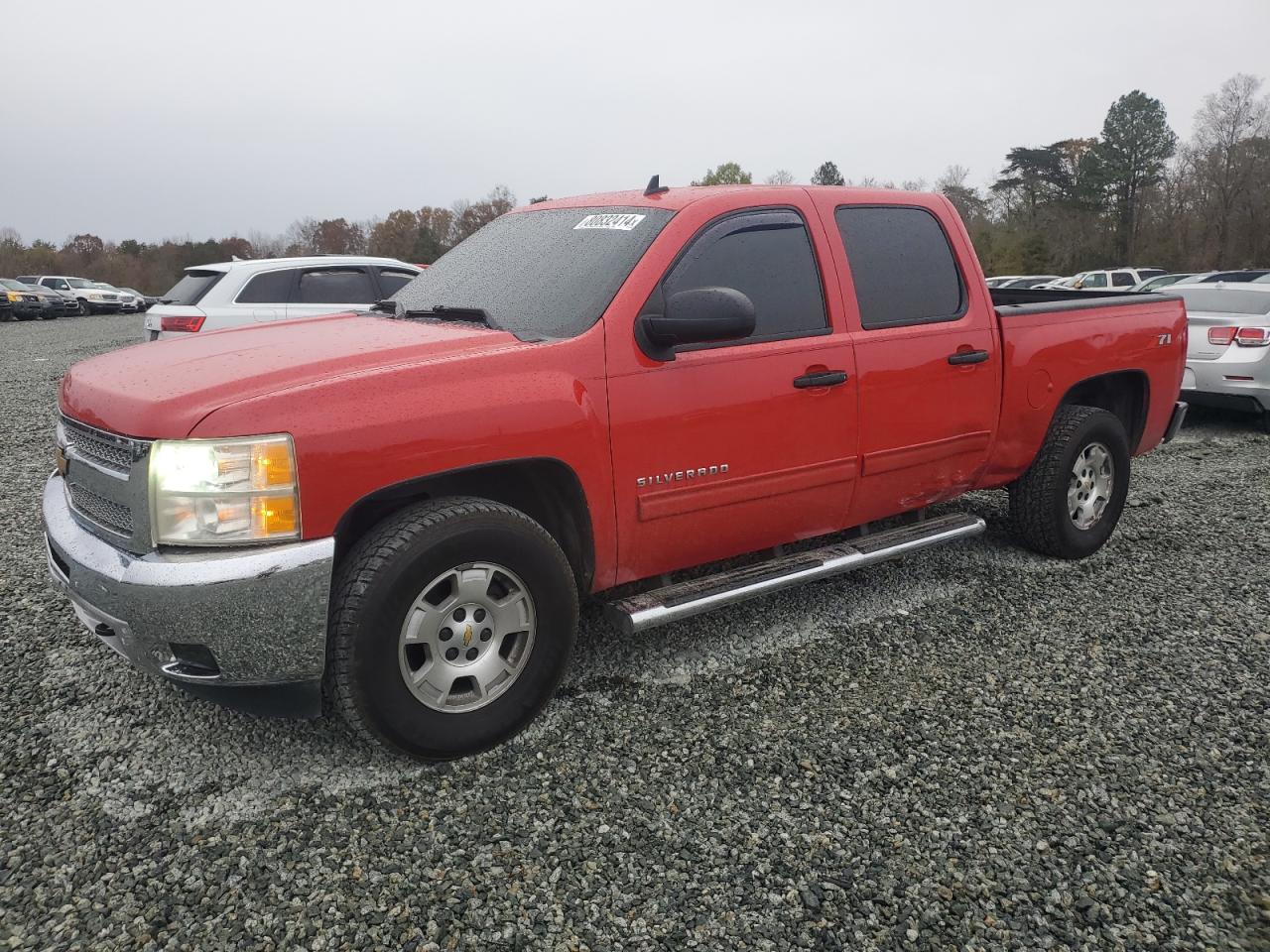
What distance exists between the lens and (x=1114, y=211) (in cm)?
5053

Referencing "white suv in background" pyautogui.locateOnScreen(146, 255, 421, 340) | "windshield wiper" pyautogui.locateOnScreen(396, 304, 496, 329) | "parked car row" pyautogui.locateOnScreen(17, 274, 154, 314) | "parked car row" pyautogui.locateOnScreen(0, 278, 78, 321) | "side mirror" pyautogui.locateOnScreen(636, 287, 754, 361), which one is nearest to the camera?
"side mirror" pyautogui.locateOnScreen(636, 287, 754, 361)

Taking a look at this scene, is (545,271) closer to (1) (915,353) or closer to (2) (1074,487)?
(1) (915,353)

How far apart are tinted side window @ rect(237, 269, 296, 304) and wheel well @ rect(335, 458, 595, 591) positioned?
7.18 m

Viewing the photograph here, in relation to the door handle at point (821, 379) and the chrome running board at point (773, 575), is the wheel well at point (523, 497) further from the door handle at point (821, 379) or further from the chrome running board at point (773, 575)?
the door handle at point (821, 379)

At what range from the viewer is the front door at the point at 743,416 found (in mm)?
3189

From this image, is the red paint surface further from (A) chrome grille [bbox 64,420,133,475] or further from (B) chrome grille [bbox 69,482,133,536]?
(B) chrome grille [bbox 69,482,133,536]

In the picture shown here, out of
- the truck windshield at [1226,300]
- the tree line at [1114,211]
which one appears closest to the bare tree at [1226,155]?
the tree line at [1114,211]

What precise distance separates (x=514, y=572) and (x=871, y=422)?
1704 mm

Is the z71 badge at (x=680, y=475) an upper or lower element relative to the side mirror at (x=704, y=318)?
lower

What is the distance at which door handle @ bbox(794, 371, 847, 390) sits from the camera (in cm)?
350

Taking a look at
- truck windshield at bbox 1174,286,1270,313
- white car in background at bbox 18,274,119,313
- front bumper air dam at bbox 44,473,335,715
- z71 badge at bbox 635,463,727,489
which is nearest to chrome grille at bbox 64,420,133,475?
front bumper air dam at bbox 44,473,335,715

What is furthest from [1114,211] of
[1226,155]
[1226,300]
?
[1226,300]

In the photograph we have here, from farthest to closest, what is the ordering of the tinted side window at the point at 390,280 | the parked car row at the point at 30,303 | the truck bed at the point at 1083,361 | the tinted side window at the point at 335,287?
the parked car row at the point at 30,303 < the tinted side window at the point at 390,280 < the tinted side window at the point at 335,287 < the truck bed at the point at 1083,361

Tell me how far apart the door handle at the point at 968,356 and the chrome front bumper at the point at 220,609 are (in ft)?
9.14
